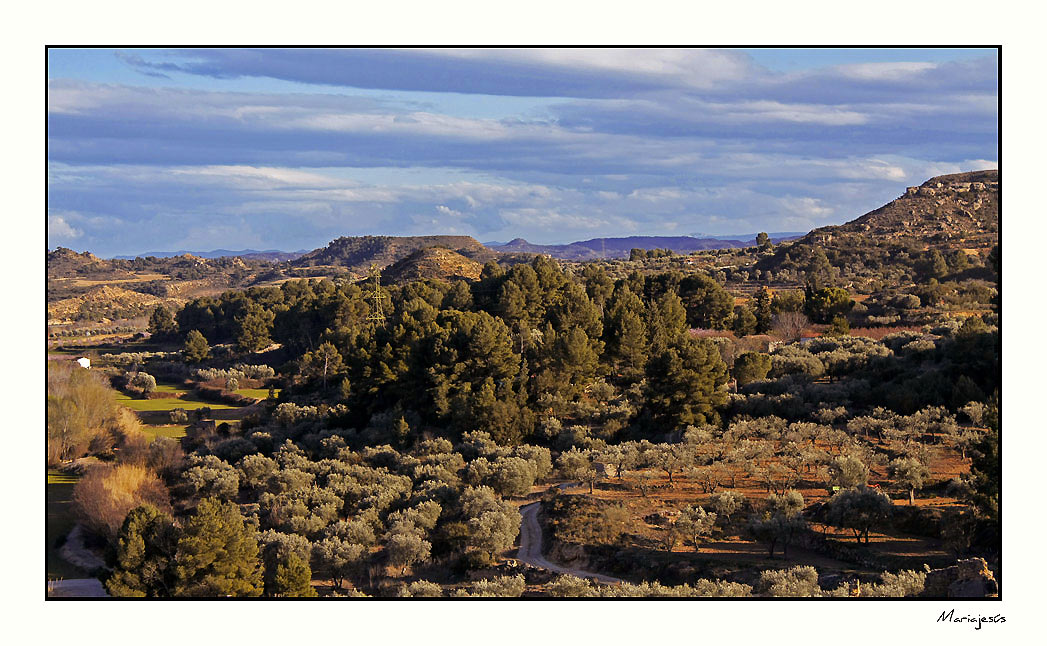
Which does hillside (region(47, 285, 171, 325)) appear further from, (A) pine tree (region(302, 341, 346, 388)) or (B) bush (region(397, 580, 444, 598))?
(B) bush (region(397, 580, 444, 598))

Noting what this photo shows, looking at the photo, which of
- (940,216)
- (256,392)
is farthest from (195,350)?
(940,216)

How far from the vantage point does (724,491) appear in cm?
1900

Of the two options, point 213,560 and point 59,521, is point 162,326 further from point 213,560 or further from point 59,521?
point 213,560

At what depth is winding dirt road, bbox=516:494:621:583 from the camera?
15.6 m

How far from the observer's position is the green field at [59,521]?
18.1 m

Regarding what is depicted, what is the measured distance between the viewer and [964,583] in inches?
468

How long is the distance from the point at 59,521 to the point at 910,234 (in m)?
83.5

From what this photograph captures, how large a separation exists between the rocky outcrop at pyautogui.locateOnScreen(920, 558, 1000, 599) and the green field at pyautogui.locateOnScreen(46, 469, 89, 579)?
43.7 feet

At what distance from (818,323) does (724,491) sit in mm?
30880

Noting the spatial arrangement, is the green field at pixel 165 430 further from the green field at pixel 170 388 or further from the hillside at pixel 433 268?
the hillside at pixel 433 268

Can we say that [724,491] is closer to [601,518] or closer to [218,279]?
[601,518]

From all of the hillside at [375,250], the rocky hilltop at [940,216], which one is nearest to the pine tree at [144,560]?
the rocky hilltop at [940,216]

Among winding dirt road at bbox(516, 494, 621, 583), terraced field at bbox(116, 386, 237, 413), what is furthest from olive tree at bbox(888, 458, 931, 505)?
terraced field at bbox(116, 386, 237, 413)

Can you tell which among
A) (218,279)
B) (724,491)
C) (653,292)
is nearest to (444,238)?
(218,279)
